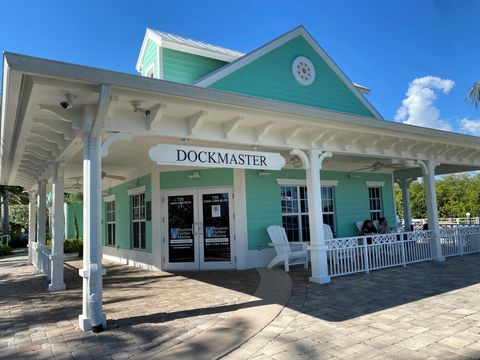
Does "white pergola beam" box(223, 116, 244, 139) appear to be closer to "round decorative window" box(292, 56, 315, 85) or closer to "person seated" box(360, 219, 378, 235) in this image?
"round decorative window" box(292, 56, 315, 85)

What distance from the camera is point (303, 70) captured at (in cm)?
1115

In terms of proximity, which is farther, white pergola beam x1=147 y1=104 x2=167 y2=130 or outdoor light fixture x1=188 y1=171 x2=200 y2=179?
outdoor light fixture x1=188 y1=171 x2=200 y2=179

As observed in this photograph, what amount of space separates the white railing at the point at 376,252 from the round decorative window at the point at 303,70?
524cm

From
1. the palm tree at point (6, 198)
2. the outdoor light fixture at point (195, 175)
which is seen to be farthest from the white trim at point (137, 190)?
the palm tree at point (6, 198)

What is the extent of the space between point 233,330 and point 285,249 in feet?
15.5

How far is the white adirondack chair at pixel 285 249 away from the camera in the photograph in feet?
27.9

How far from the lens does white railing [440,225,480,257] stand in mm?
10062

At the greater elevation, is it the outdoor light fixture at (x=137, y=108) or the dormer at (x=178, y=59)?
the dormer at (x=178, y=59)

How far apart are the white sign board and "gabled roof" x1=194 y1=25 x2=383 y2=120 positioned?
4.34 meters

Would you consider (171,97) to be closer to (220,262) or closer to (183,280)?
(183,280)

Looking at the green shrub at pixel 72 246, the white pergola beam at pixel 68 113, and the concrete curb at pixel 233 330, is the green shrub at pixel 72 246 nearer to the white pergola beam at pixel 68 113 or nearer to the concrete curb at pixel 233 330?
the concrete curb at pixel 233 330

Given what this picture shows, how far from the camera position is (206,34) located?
557 inches

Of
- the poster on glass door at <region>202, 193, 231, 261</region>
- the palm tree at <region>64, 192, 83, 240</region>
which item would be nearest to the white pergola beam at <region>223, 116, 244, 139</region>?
the poster on glass door at <region>202, 193, 231, 261</region>

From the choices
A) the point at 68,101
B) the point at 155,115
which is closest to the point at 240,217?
the point at 155,115
